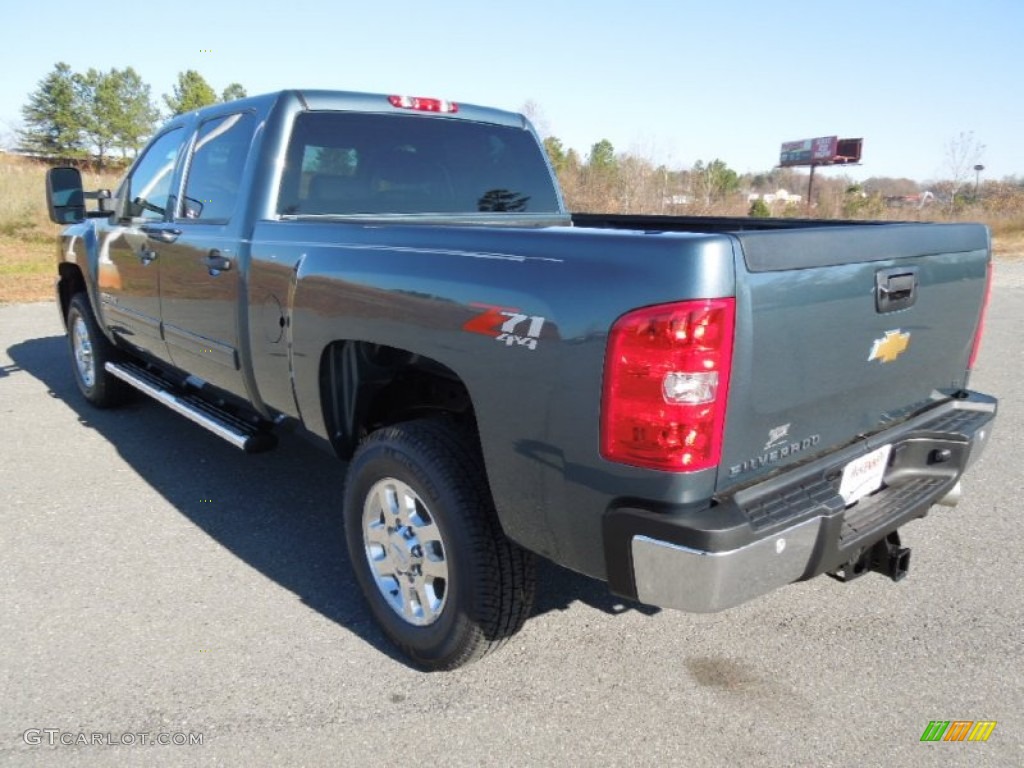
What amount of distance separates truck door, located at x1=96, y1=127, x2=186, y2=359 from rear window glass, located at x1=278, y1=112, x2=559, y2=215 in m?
1.19

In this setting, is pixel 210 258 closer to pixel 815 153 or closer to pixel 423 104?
pixel 423 104

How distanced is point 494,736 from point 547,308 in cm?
136

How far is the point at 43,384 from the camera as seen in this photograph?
257 inches

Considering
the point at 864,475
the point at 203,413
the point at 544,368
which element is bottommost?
the point at 203,413

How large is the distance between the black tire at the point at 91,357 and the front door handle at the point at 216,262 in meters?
2.44

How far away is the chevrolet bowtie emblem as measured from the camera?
88.0 inches

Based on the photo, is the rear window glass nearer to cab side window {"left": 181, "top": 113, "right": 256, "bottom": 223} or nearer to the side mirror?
cab side window {"left": 181, "top": 113, "right": 256, "bottom": 223}

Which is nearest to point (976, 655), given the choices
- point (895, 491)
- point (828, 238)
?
point (895, 491)

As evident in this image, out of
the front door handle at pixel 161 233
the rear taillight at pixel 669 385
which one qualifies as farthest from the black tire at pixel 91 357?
the rear taillight at pixel 669 385

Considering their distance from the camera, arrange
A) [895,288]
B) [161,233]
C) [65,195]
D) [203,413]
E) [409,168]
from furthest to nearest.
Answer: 1. [65,195]
2. [161,233]
3. [203,413]
4. [409,168]
5. [895,288]

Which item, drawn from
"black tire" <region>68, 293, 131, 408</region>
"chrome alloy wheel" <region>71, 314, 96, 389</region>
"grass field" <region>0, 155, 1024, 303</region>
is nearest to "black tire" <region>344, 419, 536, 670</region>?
"black tire" <region>68, 293, 131, 408</region>

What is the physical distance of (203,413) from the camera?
3.79 metres

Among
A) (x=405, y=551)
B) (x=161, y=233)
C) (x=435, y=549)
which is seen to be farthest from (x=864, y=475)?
(x=161, y=233)

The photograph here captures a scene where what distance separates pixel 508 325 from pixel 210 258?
2.00m
